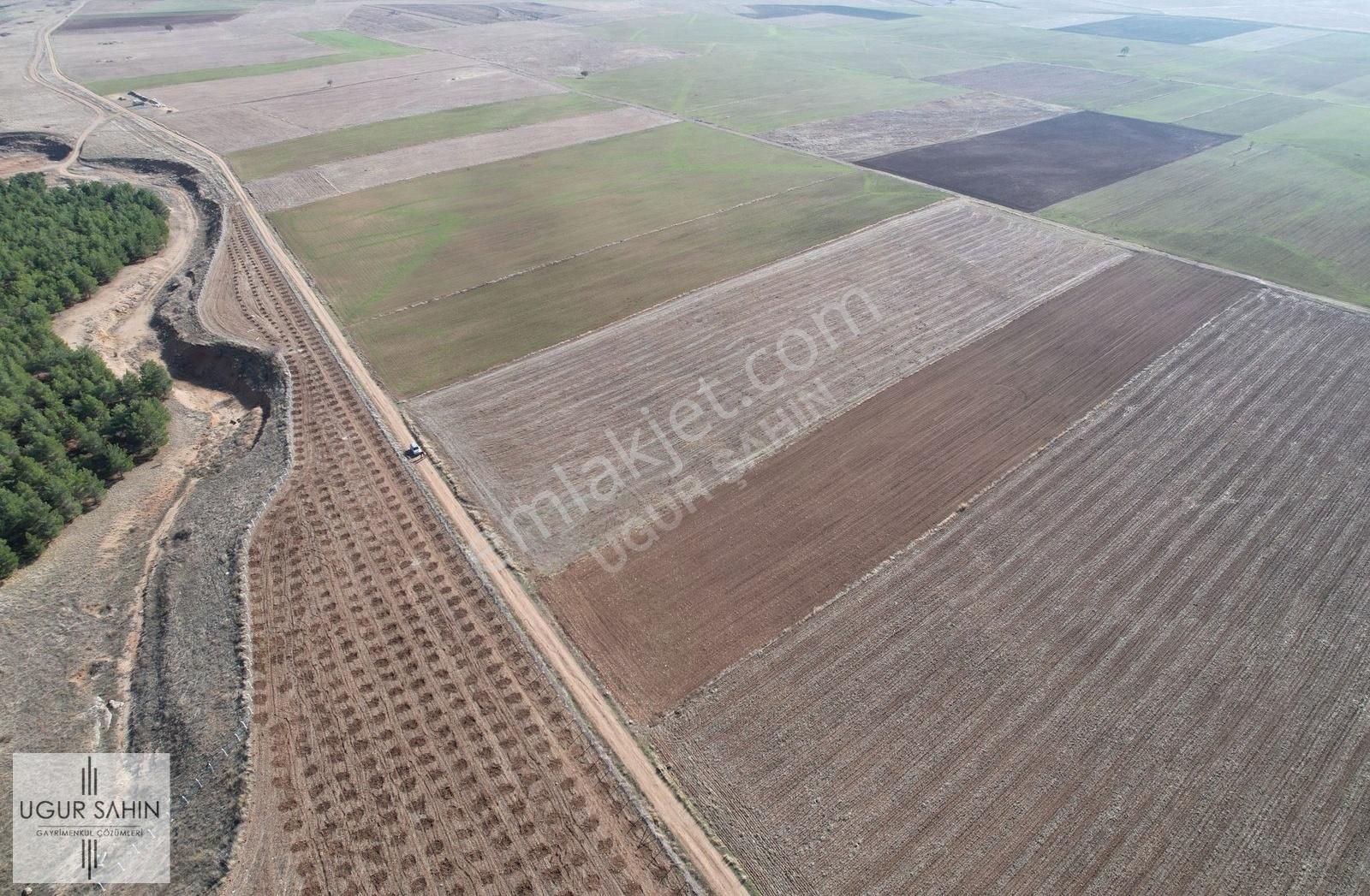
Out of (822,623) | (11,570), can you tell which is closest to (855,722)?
(822,623)

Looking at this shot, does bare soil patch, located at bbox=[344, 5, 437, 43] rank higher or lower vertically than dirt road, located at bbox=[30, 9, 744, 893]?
higher

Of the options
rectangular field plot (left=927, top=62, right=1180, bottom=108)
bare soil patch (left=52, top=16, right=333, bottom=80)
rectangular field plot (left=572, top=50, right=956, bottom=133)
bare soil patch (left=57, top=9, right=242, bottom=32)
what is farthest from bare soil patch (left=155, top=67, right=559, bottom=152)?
rectangular field plot (left=927, top=62, right=1180, bottom=108)

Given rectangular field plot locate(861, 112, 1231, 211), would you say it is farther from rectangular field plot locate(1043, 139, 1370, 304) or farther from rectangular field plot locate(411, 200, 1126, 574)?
rectangular field plot locate(411, 200, 1126, 574)

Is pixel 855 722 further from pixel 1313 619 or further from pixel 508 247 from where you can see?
pixel 508 247

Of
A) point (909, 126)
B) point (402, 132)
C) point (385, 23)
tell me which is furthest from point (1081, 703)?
point (385, 23)

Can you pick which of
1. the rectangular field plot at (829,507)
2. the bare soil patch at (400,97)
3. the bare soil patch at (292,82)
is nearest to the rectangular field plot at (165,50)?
the bare soil patch at (292,82)
